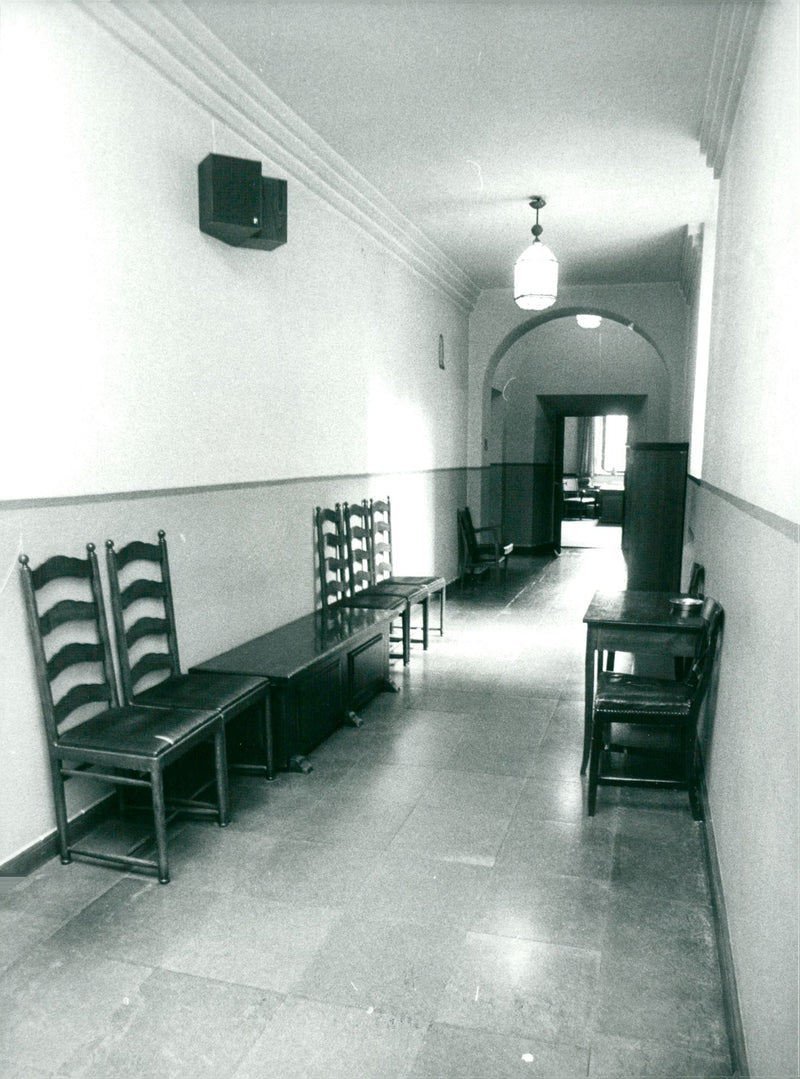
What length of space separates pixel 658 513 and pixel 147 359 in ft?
14.4

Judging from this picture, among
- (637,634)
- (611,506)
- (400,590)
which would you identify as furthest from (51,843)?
(611,506)

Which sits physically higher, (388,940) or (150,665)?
(150,665)

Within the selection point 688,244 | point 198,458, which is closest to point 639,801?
point 198,458

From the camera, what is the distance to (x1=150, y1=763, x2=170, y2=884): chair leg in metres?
2.79

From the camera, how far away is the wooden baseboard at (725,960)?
1993 mm

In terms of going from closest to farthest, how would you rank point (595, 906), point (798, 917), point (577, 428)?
1. point (798, 917)
2. point (595, 906)
3. point (577, 428)

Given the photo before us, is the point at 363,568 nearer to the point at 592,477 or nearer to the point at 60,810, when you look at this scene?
the point at 60,810

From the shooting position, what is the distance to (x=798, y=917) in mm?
1478

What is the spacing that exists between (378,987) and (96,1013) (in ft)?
2.48

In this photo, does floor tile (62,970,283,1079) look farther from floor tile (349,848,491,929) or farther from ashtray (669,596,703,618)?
ashtray (669,596,703,618)

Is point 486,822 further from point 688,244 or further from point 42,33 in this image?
point 688,244

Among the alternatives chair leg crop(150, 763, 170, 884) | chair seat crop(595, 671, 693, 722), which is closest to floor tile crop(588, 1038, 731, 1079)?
chair seat crop(595, 671, 693, 722)

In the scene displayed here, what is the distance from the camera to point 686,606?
151 inches

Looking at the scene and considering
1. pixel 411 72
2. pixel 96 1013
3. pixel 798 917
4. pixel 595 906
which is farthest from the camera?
pixel 411 72
